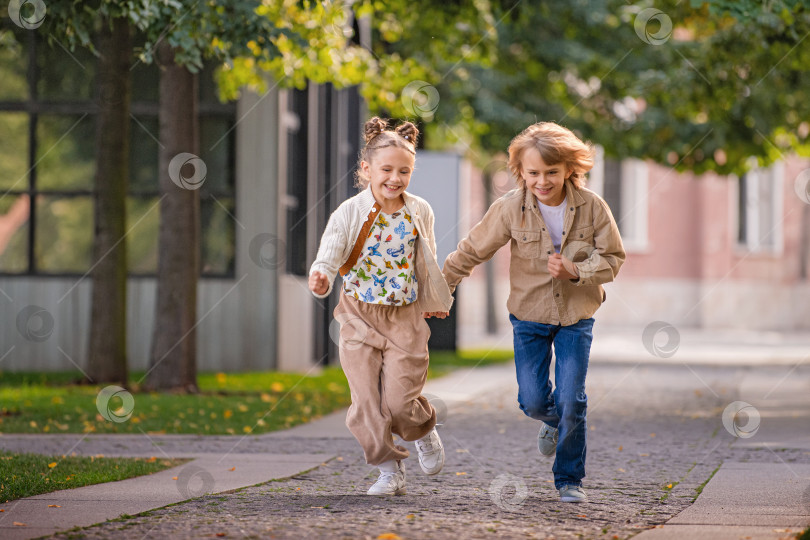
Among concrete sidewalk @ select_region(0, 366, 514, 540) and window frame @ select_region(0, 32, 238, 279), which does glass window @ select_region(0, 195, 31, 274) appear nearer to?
window frame @ select_region(0, 32, 238, 279)

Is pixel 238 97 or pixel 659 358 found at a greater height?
pixel 238 97

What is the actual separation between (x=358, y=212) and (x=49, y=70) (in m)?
10.5

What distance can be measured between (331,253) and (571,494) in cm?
152

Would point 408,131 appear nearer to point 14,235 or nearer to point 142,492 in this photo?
point 142,492

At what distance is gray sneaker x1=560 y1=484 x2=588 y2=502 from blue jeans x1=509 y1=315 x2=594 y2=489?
0.04m

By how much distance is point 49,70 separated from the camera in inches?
594

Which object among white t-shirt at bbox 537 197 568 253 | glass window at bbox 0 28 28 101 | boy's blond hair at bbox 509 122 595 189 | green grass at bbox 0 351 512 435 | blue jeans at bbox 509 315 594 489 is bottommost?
green grass at bbox 0 351 512 435

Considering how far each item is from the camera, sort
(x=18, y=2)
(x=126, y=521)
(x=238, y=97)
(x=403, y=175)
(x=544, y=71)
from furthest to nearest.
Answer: (x=544, y=71) < (x=238, y=97) < (x=18, y=2) < (x=403, y=175) < (x=126, y=521)

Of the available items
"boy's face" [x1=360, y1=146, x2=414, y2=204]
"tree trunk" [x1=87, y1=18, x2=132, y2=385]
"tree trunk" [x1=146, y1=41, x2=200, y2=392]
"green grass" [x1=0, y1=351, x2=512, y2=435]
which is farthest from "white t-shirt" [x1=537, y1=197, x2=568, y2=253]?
"tree trunk" [x1=87, y1=18, x2=132, y2=385]

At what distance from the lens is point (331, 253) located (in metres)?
5.53

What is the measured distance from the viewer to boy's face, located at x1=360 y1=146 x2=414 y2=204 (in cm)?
561

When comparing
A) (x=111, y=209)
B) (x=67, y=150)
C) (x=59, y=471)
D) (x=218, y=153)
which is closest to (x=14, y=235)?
(x=67, y=150)

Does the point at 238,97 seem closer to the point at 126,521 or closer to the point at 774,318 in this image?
the point at 126,521

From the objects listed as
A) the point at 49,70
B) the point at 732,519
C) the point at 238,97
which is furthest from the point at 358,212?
the point at 49,70
